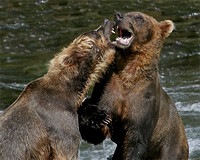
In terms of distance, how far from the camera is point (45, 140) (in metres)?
7.24

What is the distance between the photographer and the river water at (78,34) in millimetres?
11695

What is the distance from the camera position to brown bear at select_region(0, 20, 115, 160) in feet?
23.2

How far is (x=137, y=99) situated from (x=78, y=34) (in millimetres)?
10114

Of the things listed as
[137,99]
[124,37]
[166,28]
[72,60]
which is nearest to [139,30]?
[124,37]

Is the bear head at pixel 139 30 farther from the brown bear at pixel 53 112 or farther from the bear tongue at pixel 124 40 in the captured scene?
the brown bear at pixel 53 112

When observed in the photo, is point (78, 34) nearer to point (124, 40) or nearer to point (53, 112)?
point (124, 40)

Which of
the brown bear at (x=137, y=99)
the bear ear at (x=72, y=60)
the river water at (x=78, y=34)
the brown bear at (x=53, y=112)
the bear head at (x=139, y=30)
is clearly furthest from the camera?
the river water at (x=78, y=34)

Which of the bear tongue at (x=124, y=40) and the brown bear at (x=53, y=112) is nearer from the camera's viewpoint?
the brown bear at (x=53, y=112)

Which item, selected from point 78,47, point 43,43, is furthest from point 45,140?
point 43,43

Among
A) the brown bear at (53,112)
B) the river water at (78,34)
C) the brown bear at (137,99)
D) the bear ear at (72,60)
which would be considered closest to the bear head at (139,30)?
the brown bear at (137,99)

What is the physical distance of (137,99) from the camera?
795 cm

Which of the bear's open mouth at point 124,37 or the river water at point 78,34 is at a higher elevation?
the bear's open mouth at point 124,37

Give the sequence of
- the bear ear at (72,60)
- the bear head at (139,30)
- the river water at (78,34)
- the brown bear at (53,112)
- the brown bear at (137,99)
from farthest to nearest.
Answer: the river water at (78,34) < the bear head at (139,30) < the brown bear at (137,99) < the bear ear at (72,60) < the brown bear at (53,112)

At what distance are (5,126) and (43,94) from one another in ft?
2.28
